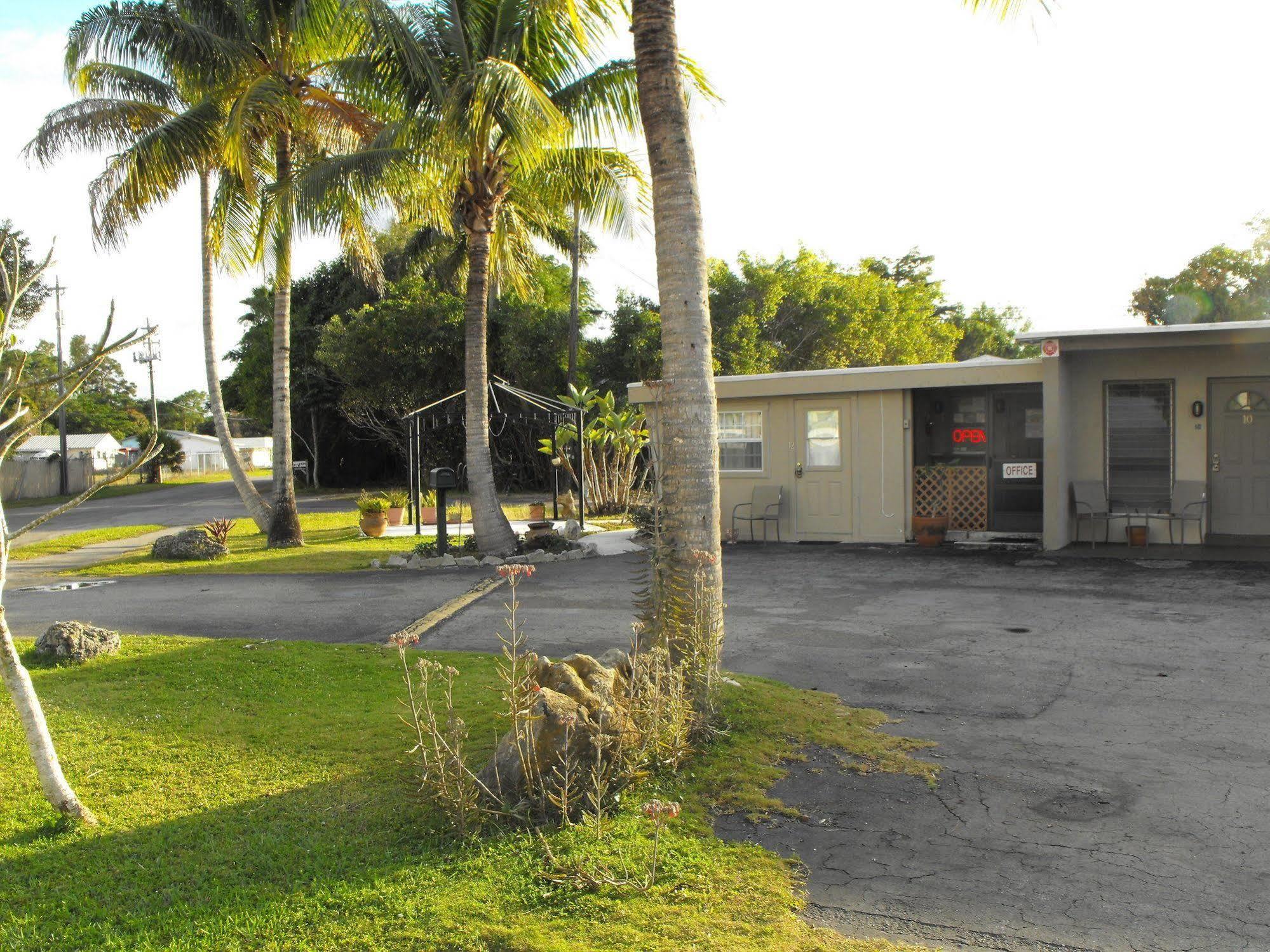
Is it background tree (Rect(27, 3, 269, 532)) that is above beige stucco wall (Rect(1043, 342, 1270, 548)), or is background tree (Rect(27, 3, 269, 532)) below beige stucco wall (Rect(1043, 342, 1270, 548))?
above

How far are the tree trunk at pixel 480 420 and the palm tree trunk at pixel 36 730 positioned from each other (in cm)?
1024

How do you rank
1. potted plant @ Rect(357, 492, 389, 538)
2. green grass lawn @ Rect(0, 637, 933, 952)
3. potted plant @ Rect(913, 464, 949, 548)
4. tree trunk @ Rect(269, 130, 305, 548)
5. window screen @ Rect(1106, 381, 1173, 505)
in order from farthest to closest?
1. potted plant @ Rect(357, 492, 389, 538)
2. tree trunk @ Rect(269, 130, 305, 548)
3. potted plant @ Rect(913, 464, 949, 548)
4. window screen @ Rect(1106, 381, 1173, 505)
5. green grass lawn @ Rect(0, 637, 933, 952)

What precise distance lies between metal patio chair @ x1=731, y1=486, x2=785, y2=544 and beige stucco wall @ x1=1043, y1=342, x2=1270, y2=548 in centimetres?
398

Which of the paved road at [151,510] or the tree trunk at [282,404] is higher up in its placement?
the tree trunk at [282,404]

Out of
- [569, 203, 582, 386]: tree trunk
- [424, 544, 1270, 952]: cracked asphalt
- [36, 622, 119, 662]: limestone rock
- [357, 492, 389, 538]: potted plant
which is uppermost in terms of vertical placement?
[569, 203, 582, 386]: tree trunk

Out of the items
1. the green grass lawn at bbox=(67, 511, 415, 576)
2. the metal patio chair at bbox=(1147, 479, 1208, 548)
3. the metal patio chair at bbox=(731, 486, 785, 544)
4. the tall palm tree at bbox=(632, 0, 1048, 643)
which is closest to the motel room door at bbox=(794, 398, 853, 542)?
the metal patio chair at bbox=(731, 486, 785, 544)

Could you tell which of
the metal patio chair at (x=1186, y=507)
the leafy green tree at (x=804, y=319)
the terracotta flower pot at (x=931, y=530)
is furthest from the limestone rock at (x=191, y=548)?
the leafy green tree at (x=804, y=319)

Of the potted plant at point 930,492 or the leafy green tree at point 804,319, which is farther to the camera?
the leafy green tree at point 804,319

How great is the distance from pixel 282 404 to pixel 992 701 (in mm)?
13650

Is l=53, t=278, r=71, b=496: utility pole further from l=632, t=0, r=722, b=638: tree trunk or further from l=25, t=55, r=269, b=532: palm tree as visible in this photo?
l=632, t=0, r=722, b=638: tree trunk

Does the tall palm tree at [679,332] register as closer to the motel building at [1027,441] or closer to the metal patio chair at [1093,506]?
the motel building at [1027,441]

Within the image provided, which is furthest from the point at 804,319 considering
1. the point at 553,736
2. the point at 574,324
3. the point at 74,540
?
the point at 553,736

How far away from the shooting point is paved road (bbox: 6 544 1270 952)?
3926 mm

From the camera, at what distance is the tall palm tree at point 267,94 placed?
1518 cm
